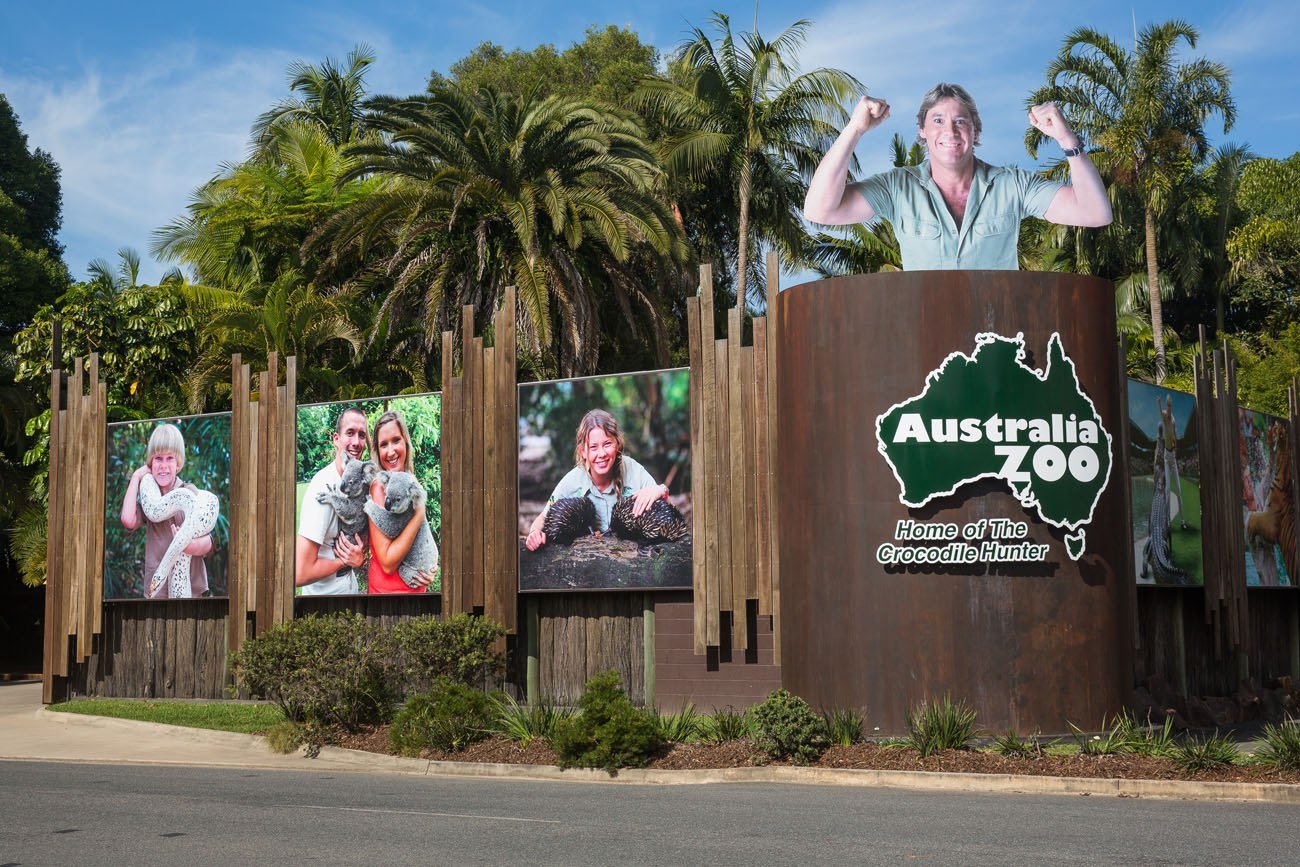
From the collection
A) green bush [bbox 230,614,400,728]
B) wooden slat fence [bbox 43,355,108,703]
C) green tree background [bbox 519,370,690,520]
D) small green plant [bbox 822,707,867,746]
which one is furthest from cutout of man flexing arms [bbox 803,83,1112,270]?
wooden slat fence [bbox 43,355,108,703]

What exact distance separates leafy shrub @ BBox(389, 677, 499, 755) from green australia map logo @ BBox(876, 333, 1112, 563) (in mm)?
5618

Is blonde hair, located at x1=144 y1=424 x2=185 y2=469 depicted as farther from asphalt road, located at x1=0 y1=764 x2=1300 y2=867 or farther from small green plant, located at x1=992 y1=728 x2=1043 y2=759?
small green plant, located at x1=992 y1=728 x2=1043 y2=759

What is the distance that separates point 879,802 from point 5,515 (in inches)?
1231

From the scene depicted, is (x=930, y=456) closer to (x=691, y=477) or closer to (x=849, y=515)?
(x=849, y=515)

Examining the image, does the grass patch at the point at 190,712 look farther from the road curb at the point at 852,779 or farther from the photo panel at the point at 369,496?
the road curb at the point at 852,779

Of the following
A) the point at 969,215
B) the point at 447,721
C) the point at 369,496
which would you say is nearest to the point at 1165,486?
the point at 969,215

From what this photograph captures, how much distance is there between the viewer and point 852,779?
1502 centimetres

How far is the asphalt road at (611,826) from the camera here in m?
10.4

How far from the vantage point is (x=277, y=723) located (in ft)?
67.3

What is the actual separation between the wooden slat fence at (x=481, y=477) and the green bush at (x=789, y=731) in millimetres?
7463

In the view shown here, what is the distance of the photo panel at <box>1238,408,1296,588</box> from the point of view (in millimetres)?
27094

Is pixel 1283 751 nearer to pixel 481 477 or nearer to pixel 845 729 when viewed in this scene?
pixel 845 729

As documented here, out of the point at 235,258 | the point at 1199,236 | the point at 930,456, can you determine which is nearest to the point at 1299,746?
the point at 930,456

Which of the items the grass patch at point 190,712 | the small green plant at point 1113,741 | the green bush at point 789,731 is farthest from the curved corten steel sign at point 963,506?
the grass patch at point 190,712
